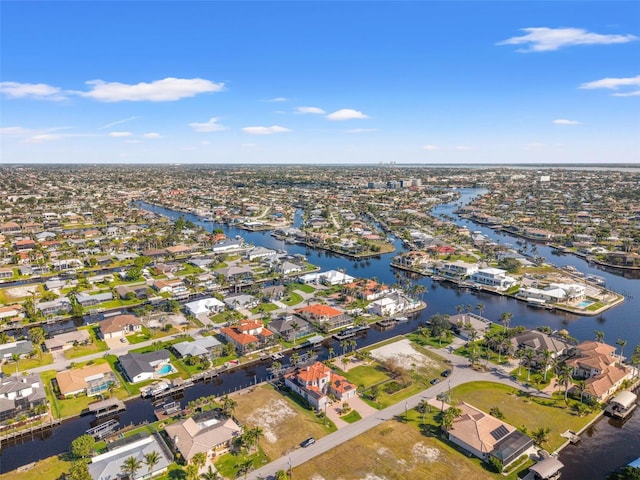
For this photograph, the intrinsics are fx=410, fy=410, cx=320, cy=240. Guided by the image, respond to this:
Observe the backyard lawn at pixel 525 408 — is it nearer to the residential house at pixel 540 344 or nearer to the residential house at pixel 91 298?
the residential house at pixel 540 344

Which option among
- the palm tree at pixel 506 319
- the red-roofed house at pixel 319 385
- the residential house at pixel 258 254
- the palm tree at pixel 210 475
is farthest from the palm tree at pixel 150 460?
the residential house at pixel 258 254

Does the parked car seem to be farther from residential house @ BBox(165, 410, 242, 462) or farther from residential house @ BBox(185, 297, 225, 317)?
residential house @ BBox(185, 297, 225, 317)

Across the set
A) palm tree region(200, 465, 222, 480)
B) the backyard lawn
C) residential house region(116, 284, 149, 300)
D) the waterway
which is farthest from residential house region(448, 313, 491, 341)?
residential house region(116, 284, 149, 300)

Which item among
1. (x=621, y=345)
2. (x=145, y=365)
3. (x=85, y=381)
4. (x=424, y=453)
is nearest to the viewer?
(x=424, y=453)

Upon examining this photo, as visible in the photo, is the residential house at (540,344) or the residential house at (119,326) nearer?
the residential house at (540,344)

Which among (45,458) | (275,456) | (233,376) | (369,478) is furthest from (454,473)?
(45,458)

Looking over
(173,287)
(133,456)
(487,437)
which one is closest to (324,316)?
(487,437)

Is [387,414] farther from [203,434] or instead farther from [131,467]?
[131,467]
